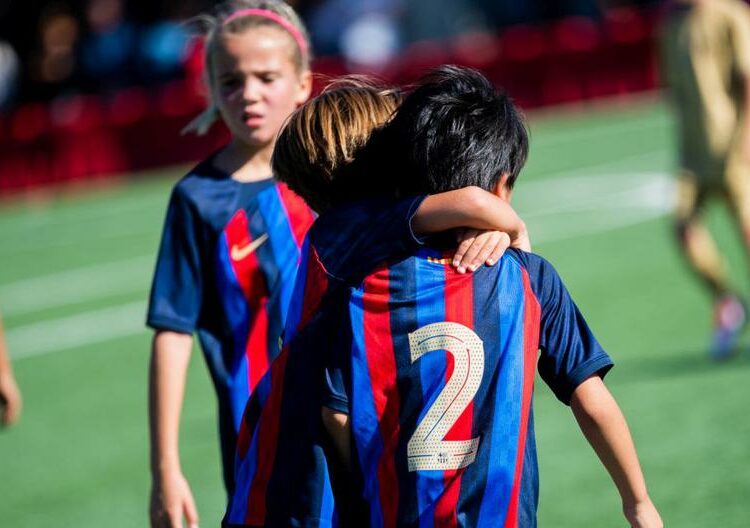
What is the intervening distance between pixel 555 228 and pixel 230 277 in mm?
8987

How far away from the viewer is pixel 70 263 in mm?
13641

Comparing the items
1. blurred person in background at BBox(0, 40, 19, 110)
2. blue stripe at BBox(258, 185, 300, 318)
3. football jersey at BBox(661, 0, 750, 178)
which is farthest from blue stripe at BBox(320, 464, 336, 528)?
blurred person in background at BBox(0, 40, 19, 110)

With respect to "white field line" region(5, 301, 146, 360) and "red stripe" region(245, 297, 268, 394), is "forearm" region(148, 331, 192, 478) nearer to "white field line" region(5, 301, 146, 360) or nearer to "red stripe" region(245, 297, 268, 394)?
"red stripe" region(245, 297, 268, 394)

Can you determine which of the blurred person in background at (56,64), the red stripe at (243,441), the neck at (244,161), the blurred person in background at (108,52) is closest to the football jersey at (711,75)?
the neck at (244,161)

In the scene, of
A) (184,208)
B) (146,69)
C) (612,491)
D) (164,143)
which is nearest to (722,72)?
(612,491)

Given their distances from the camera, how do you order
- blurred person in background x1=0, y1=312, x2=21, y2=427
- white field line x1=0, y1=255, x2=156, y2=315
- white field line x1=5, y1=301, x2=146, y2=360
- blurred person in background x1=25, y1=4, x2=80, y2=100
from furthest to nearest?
blurred person in background x1=25, y1=4, x2=80, y2=100 < white field line x1=0, y1=255, x2=156, y2=315 < white field line x1=5, y1=301, x2=146, y2=360 < blurred person in background x1=0, y1=312, x2=21, y2=427

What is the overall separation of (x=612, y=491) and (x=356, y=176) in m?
3.48

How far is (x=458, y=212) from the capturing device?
8.94 feet

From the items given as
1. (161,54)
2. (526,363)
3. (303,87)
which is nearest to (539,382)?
(303,87)

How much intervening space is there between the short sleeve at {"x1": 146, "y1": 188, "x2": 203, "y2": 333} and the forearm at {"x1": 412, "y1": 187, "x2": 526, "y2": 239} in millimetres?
1338

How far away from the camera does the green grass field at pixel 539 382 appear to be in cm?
622

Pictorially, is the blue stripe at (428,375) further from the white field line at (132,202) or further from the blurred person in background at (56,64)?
the blurred person in background at (56,64)

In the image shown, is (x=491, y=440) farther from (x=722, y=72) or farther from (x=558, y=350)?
(x=722, y=72)

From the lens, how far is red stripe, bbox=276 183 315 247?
395 centimetres
